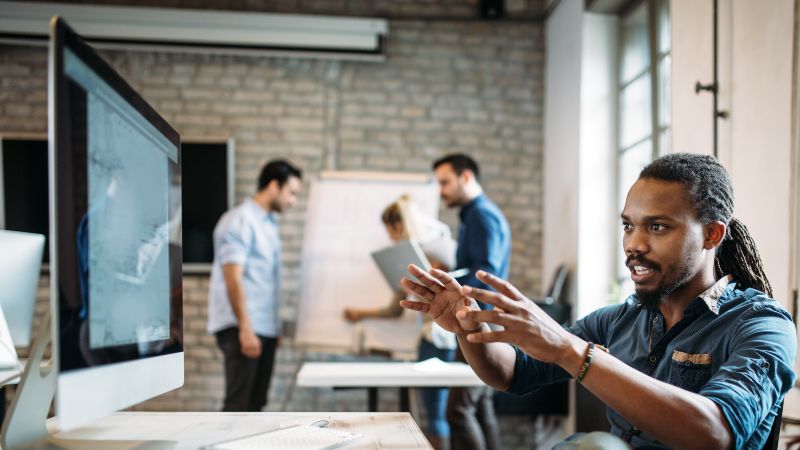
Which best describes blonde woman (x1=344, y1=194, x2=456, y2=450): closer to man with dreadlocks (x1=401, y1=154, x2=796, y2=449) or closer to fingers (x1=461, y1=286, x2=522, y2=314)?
man with dreadlocks (x1=401, y1=154, x2=796, y2=449)

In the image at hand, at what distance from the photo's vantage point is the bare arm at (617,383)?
114 cm

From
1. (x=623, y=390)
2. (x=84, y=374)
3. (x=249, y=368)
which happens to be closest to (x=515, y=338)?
(x=623, y=390)

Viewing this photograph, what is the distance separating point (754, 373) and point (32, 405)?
112 cm

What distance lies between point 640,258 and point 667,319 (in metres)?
0.17

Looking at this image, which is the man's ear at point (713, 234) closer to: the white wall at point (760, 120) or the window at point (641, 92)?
the white wall at point (760, 120)

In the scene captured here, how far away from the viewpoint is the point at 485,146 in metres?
4.98

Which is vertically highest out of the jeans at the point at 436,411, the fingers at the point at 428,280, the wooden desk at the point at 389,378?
the fingers at the point at 428,280

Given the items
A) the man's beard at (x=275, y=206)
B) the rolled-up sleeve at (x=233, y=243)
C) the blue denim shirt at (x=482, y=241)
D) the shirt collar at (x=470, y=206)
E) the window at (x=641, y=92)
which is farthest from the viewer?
the man's beard at (x=275, y=206)

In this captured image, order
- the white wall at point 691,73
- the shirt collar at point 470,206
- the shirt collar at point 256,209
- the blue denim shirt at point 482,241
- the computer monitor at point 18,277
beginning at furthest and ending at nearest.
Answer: the shirt collar at point 256,209, the shirt collar at point 470,206, the blue denim shirt at point 482,241, the white wall at point 691,73, the computer monitor at point 18,277

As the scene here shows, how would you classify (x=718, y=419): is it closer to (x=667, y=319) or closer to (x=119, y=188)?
(x=667, y=319)

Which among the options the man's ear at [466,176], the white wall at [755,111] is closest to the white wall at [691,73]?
the white wall at [755,111]

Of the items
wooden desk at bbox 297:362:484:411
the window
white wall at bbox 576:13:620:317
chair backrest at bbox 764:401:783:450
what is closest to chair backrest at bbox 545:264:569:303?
white wall at bbox 576:13:620:317

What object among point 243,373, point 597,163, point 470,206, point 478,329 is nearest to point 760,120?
point 470,206

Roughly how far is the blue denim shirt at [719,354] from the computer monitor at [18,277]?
134cm
